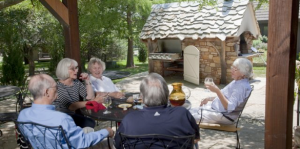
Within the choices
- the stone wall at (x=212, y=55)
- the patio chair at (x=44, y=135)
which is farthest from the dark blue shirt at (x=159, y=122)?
the stone wall at (x=212, y=55)

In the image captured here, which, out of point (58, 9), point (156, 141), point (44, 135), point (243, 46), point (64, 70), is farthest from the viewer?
point (243, 46)

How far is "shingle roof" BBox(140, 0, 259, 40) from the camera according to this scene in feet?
31.0

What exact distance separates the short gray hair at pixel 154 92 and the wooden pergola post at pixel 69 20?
2581 mm

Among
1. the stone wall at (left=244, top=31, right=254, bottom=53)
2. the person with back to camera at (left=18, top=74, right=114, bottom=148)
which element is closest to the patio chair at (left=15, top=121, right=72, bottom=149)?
the person with back to camera at (left=18, top=74, right=114, bottom=148)

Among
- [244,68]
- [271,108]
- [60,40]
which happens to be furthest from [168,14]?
[271,108]

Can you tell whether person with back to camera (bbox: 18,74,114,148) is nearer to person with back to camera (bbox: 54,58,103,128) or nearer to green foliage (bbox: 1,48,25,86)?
person with back to camera (bbox: 54,58,103,128)

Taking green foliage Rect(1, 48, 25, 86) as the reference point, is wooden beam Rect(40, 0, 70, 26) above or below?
above

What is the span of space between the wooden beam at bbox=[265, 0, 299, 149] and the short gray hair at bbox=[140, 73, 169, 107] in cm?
87

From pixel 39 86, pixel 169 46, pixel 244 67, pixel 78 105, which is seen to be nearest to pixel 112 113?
pixel 78 105

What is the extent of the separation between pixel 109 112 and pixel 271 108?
1661mm

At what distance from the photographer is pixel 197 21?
10.1m

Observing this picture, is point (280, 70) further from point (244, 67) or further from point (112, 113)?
point (112, 113)

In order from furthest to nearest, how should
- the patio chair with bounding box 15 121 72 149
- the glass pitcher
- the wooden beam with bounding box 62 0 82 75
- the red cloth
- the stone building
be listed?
1. the stone building
2. the wooden beam with bounding box 62 0 82 75
3. the red cloth
4. the glass pitcher
5. the patio chair with bounding box 15 121 72 149

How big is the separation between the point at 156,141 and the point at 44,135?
87 cm
